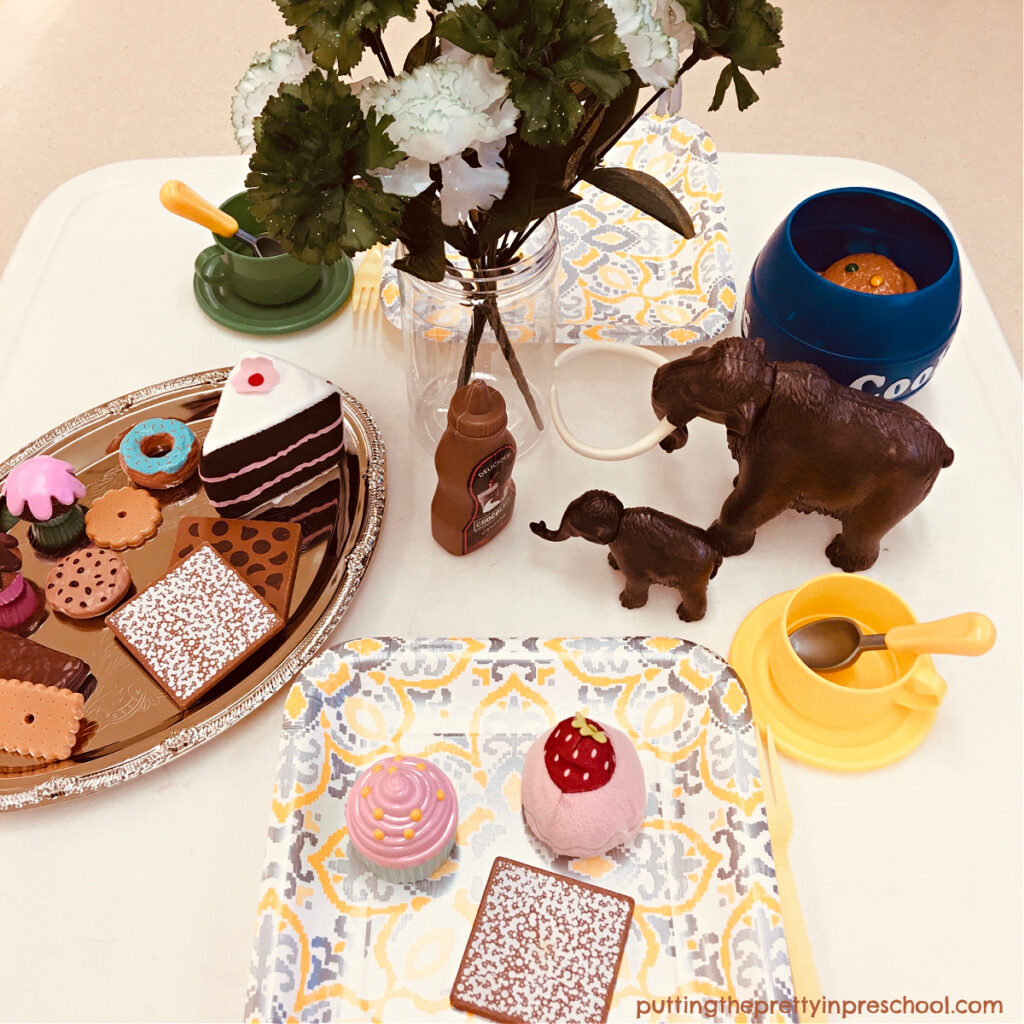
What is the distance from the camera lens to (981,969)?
79 cm

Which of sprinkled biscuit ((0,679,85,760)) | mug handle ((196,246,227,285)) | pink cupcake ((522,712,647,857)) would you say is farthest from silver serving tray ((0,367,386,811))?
pink cupcake ((522,712,647,857))

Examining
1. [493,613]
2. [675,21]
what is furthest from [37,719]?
[675,21]

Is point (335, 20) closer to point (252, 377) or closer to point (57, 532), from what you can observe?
point (252, 377)

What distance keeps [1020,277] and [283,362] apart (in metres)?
1.71

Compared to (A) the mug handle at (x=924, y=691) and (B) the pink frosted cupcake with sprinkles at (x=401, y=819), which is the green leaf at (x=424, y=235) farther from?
(A) the mug handle at (x=924, y=691)

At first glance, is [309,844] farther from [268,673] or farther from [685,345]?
[685,345]

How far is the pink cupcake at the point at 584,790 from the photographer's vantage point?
79cm

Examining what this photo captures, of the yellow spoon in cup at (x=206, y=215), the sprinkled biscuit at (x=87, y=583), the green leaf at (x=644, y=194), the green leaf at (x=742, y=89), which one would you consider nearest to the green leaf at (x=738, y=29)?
the green leaf at (x=742, y=89)

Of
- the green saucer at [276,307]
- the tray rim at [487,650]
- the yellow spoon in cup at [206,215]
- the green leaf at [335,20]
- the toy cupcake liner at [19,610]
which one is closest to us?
the green leaf at [335,20]

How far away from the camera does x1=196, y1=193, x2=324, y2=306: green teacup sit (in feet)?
3.72

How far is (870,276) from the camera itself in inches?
38.3

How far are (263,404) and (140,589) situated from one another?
0.70 ft

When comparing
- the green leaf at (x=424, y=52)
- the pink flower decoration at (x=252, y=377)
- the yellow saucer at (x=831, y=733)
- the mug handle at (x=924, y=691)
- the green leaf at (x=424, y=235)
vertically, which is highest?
the green leaf at (x=424, y=52)

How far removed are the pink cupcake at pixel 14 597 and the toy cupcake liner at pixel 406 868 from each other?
38cm
